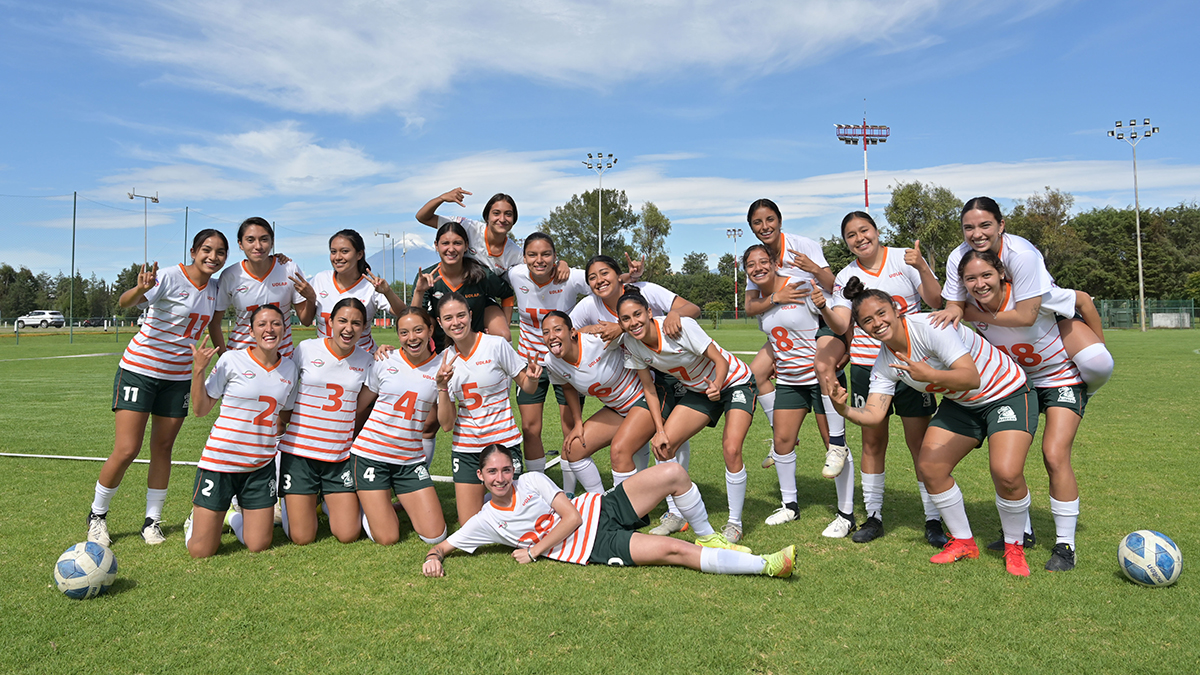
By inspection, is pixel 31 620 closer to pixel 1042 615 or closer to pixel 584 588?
pixel 584 588

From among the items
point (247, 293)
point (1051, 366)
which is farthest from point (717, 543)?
point (247, 293)

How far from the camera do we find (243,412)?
4.98 m

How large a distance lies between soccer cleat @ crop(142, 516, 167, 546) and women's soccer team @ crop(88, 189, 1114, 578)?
1 cm

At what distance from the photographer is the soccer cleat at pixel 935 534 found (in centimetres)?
502

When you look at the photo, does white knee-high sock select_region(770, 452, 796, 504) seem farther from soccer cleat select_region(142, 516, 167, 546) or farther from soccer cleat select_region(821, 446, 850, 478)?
soccer cleat select_region(142, 516, 167, 546)

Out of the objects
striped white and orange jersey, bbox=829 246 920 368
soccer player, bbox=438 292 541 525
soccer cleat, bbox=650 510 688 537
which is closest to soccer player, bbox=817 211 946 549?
striped white and orange jersey, bbox=829 246 920 368

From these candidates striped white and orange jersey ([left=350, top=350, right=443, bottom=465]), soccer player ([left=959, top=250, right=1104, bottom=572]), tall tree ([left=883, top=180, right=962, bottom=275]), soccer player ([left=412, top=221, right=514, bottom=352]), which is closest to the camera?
soccer player ([left=959, top=250, right=1104, bottom=572])

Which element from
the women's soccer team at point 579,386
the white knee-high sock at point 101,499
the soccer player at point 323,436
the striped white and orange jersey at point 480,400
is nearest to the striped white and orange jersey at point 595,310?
the women's soccer team at point 579,386

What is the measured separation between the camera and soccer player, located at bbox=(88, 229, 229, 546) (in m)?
5.22

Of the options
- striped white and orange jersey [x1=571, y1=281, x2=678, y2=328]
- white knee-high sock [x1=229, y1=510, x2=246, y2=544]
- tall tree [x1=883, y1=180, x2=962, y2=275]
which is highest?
tall tree [x1=883, y1=180, x2=962, y2=275]

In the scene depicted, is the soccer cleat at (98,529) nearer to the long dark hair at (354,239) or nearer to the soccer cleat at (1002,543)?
the long dark hair at (354,239)

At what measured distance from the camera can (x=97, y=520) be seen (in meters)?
5.21

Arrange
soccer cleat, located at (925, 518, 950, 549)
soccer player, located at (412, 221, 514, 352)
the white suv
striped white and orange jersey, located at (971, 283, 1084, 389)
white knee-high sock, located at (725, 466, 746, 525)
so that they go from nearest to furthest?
striped white and orange jersey, located at (971, 283, 1084, 389) → soccer cleat, located at (925, 518, 950, 549) → white knee-high sock, located at (725, 466, 746, 525) → soccer player, located at (412, 221, 514, 352) → the white suv

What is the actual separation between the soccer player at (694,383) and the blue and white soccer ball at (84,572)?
3.36 m
